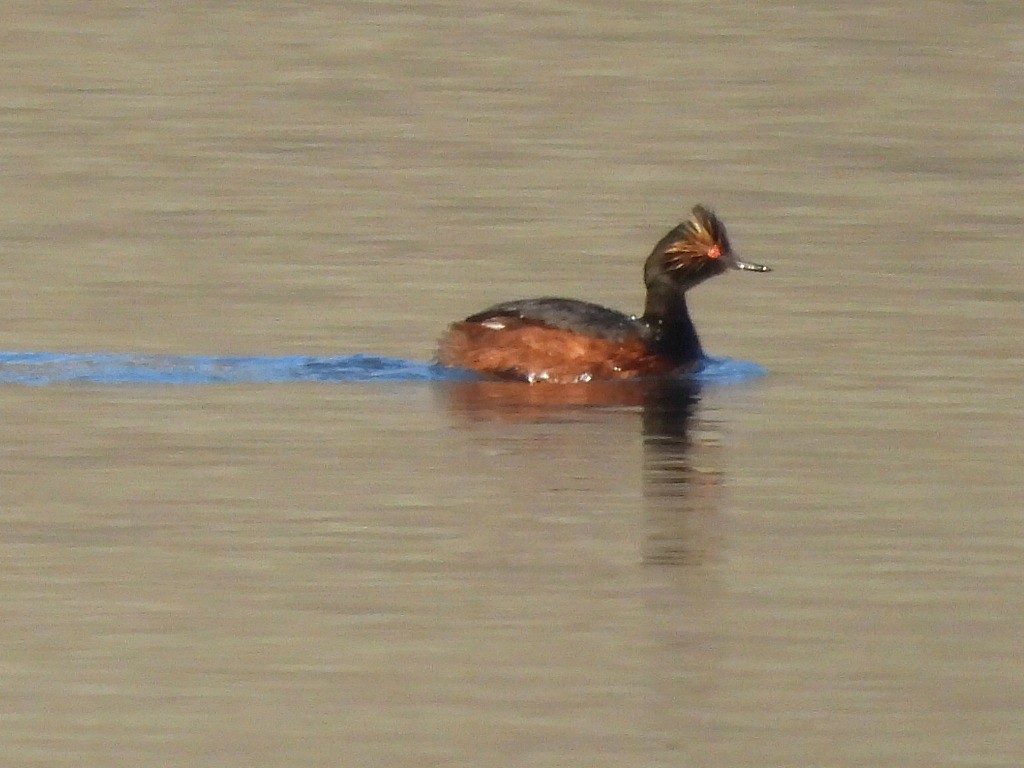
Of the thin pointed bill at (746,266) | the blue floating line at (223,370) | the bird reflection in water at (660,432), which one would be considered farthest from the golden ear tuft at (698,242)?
the bird reflection in water at (660,432)

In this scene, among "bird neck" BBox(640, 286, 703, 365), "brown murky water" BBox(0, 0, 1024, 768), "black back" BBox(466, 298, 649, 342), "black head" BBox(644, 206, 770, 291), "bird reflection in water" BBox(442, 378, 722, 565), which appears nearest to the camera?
A: "brown murky water" BBox(0, 0, 1024, 768)

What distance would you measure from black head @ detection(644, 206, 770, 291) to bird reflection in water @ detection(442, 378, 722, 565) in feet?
3.10

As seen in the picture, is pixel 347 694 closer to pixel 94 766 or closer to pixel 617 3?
pixel 94 766

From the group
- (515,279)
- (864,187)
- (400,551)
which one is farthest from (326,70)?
(400,551)

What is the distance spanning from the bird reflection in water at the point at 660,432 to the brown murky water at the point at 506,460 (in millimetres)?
49

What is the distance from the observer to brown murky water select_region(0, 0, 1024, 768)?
9.83 metres

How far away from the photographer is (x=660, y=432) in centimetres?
1523

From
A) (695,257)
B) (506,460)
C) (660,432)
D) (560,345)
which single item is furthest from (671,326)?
(506,460)

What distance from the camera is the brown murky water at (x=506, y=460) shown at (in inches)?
387

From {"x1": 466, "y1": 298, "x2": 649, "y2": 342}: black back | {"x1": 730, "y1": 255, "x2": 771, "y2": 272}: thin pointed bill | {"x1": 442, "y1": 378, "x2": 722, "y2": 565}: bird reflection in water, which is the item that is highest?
{"x1": 730, "y1": 255, "x2": 771, "y2": 272}: thin pointed bill

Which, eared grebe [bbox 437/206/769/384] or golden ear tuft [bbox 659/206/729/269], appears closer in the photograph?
eared grebe [bbox 437/206/769/384]

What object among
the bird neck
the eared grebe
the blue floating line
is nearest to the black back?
the eared grebe

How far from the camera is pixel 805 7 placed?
40.5 metres

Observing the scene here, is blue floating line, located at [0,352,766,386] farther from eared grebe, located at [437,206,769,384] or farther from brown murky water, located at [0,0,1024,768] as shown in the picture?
brown murky water, located at [0,0,1024,768]
